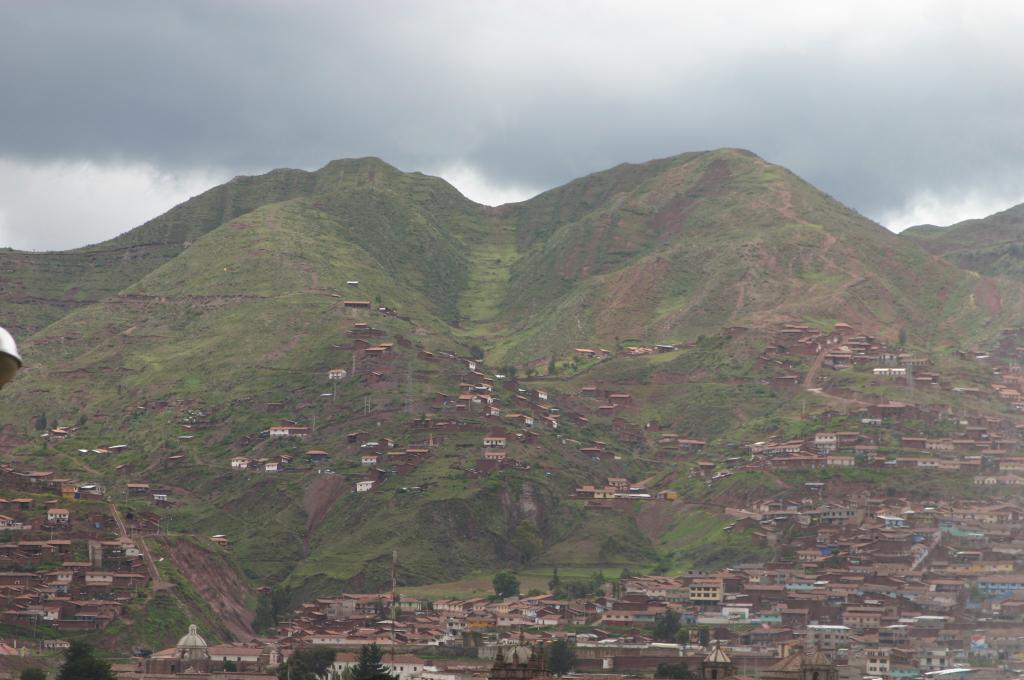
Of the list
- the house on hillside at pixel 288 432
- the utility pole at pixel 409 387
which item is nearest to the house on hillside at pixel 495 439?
the utility pole at pixel 409 387

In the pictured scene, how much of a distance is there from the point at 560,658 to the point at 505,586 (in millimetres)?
26456

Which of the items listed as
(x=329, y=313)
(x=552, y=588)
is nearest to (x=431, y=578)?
(x=552, y=588)

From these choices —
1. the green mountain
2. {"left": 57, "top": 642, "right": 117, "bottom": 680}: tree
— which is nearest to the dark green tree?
the green mountain

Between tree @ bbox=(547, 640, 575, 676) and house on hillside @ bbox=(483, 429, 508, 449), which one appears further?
house on hillside @ bbox=(483, 429, 508, 449)

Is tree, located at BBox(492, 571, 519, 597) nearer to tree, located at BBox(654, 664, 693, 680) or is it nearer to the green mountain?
the green mountain

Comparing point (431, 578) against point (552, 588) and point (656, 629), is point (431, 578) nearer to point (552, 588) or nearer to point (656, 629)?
point (552, 588)

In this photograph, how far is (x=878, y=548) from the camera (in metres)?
134

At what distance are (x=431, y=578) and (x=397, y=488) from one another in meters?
11.9

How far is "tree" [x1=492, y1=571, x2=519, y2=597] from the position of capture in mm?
124250

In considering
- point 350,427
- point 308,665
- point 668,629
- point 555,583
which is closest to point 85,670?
point 308,665

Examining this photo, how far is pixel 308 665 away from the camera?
9900cm

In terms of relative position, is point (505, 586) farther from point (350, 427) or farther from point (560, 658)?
point (350, 427)

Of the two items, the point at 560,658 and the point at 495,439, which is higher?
the point at 495,439

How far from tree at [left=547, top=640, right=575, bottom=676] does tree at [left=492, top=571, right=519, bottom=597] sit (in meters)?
22.3
